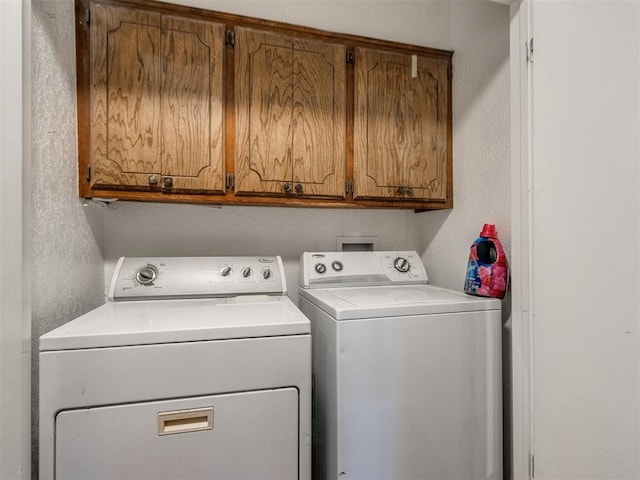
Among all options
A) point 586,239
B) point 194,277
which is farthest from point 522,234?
point 194,277

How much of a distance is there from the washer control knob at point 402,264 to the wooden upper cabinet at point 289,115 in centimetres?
53

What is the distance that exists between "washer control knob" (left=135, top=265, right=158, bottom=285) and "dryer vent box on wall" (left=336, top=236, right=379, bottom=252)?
995 mm

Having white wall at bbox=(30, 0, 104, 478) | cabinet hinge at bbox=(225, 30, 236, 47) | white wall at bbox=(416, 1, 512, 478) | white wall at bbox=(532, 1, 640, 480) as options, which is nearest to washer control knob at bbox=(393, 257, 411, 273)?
white wall at bbox=(416, 1, 512, 478)

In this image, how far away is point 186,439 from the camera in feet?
3.06

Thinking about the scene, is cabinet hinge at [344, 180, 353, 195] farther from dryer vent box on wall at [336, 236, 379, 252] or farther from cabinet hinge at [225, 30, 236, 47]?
cabinet hinge at [225, 30, 236, 47]

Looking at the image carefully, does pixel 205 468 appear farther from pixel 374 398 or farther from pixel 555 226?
pixel 555 226

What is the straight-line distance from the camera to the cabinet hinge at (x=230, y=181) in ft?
4.70

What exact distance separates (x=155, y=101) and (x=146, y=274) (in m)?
0.77

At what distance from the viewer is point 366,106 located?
1590 mm

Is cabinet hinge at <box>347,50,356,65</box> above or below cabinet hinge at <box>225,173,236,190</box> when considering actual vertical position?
above

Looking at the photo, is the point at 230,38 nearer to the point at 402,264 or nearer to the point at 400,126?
the point at 400,126

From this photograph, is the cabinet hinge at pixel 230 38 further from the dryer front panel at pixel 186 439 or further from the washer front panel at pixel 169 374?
the dryer front panel at pixel 186 439

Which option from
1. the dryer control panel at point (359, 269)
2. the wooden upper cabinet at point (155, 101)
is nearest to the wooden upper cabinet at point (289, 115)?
the wooden upper cabinet at point (155, 101)

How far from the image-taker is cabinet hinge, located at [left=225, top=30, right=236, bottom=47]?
1.41 metres
